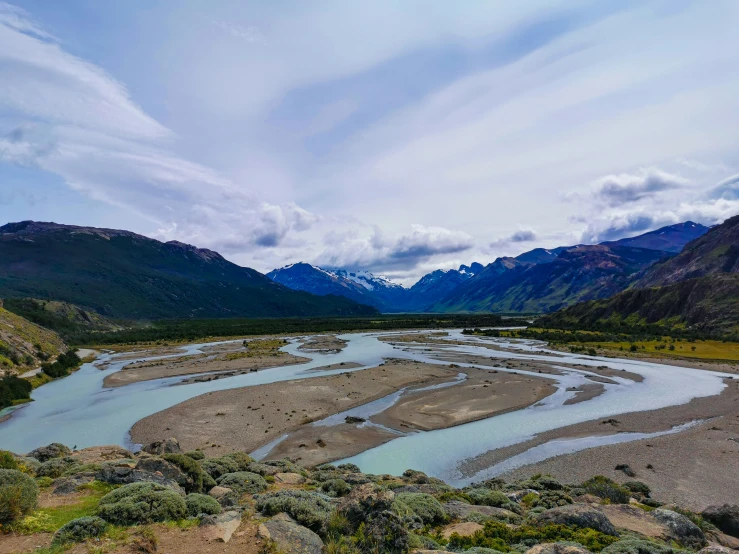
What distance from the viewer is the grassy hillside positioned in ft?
197

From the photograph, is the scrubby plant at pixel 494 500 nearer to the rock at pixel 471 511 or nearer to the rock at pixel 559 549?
the rock at pixel 471 511

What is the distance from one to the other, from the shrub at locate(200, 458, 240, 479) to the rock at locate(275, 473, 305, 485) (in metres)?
2.47

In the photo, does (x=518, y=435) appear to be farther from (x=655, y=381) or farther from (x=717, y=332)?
(x=717, y=332)

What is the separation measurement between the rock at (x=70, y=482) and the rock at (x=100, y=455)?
16.3 ft

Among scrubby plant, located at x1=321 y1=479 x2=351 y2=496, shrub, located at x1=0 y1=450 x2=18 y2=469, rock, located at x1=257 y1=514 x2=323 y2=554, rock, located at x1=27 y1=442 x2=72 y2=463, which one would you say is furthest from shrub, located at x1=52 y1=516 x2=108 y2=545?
rock, located at x1=27 y1=442 x2=72 y2=463

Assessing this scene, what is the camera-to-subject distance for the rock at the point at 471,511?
611 inches

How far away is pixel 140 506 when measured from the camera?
11836mm

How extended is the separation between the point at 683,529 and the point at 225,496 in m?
18.1

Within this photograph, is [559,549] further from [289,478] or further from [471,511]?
[289,478]

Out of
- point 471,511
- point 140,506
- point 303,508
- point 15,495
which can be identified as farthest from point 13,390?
point 471,511

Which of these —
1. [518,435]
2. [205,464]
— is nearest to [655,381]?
[518,435]

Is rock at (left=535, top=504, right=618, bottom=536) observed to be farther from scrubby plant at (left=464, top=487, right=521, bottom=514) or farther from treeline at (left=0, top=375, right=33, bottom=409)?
treeline at (left=0, top=375, right=33, bottom=409)

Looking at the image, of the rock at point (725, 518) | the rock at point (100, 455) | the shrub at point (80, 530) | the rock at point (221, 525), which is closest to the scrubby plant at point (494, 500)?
the rock at point (725, 518)

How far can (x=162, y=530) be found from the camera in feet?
36.9
